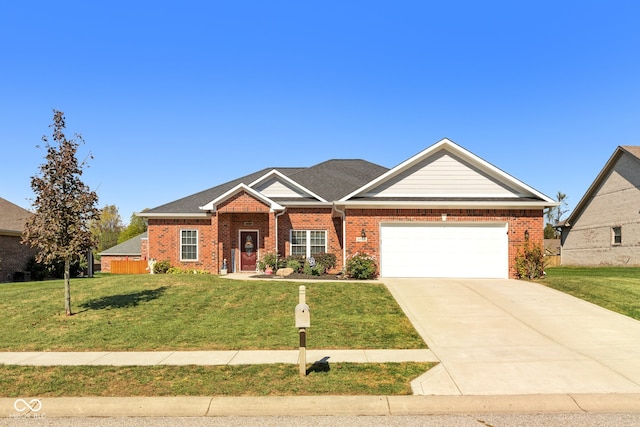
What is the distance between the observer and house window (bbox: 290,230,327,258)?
67.9 ft

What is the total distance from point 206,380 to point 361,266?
34.9ft

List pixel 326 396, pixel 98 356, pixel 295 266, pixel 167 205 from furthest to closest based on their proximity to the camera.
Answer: pixel 167 205, pixel 295 266, pixel 98 356, pixel 326 396

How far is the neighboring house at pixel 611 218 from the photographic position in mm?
27328

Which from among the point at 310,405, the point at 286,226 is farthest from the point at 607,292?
the point at 286,226

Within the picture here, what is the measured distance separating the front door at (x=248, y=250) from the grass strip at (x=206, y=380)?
14.4 meters

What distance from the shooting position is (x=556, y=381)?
6.46 m

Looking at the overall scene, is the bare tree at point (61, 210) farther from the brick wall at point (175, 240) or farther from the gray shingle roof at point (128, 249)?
the gray shingle roof at point (128, 249)

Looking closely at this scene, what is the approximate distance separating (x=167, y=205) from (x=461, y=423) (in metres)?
20.8

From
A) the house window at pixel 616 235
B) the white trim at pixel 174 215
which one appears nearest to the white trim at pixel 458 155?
the white trim at pixel 174 215

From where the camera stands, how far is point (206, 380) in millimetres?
6574

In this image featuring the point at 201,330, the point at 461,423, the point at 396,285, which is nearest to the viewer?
the point at 461,423

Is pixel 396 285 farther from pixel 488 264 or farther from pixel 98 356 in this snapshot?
pixel 98 356

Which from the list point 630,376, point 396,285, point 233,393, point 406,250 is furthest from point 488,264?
point 233,393

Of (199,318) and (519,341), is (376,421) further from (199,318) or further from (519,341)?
(199,318)
